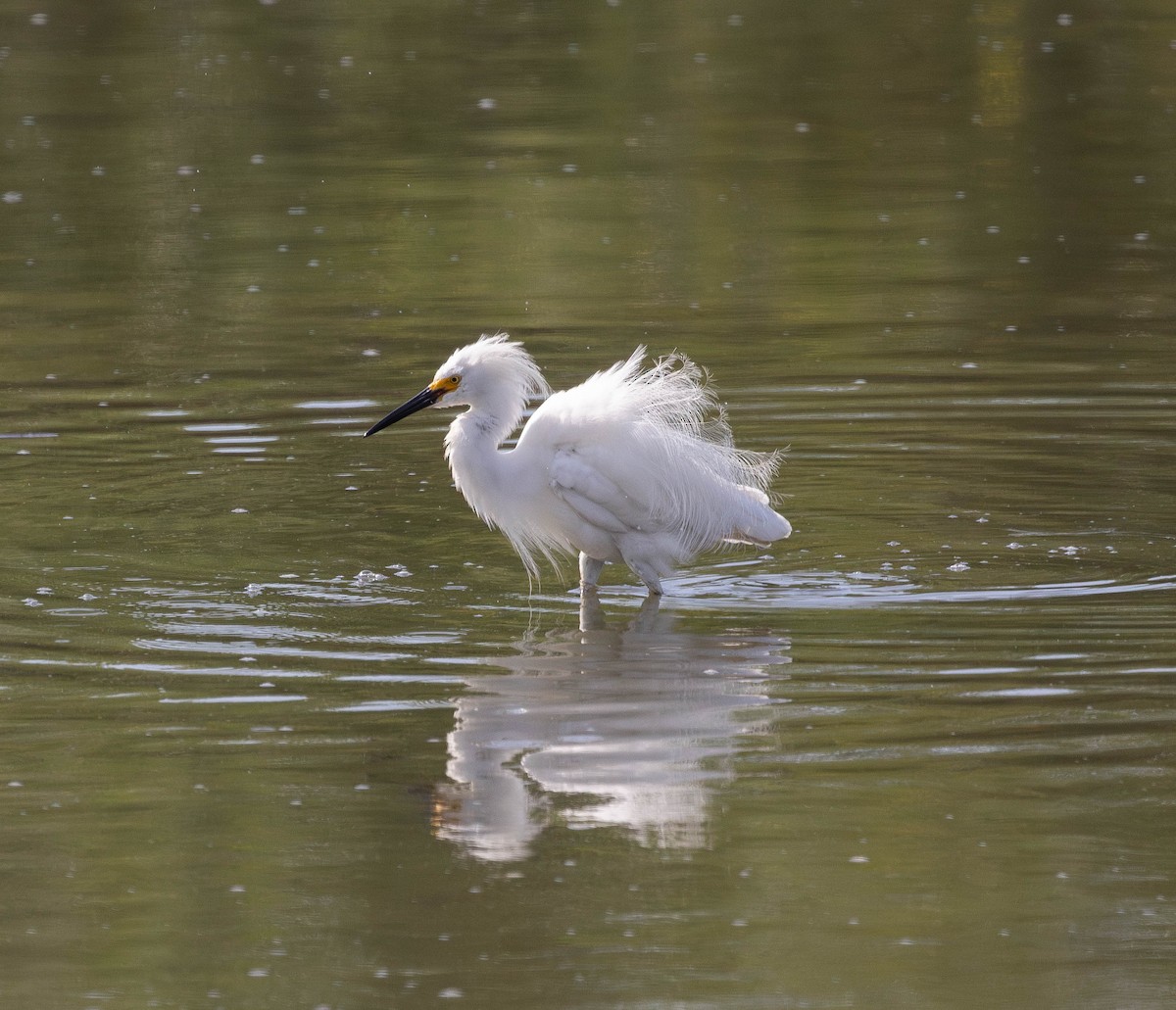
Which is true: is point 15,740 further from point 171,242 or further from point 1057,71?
point 1057,71

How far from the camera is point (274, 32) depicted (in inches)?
1227

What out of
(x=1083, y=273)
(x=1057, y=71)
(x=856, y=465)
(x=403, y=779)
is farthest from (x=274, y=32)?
(x=403, y=779)

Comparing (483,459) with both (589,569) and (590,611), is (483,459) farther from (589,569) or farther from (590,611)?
(590,611)

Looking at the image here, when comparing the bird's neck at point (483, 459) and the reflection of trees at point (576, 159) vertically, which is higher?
the reflection of trees at point (576, 159)

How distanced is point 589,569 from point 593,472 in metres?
0.61

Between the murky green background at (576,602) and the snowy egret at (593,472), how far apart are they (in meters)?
0.27

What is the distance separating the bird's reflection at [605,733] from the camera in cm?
668

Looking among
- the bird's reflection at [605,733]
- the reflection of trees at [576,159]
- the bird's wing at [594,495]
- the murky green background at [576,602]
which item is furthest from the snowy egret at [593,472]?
the reflection of trees at [576,159]

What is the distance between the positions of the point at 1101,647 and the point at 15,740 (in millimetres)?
4173

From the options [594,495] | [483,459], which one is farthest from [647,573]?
[483,459]

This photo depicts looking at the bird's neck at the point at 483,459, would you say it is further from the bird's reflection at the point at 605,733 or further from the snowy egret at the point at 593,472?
the bird's reflection at the point at 605,733

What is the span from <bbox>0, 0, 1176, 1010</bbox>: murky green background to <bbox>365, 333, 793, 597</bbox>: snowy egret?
0.27 meters

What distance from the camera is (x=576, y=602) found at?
994 centimetres

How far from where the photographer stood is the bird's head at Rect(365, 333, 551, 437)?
998cm
